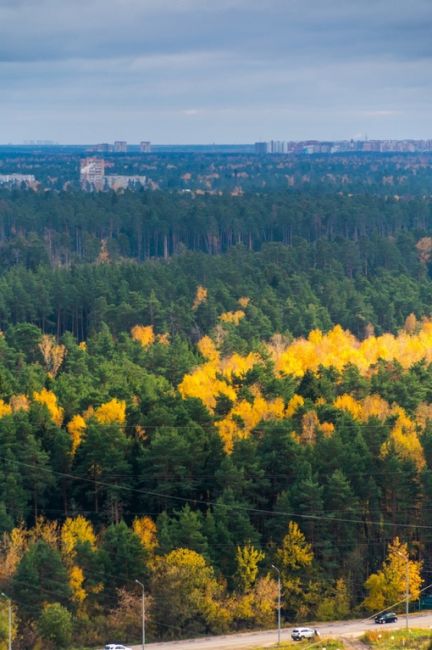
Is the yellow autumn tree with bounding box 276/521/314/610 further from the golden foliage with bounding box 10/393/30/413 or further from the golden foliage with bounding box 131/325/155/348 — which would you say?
the golden foliage with bounding box 131/325/155/348

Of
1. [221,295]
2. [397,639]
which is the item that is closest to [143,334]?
[221,295]

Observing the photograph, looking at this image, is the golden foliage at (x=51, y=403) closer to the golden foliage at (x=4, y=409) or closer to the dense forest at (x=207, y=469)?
the dense forest at (x=207, y=469)

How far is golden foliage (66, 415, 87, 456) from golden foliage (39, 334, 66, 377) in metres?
14.1

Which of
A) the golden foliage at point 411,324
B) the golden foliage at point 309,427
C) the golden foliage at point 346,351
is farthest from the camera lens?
the golden foliage at point 411,324

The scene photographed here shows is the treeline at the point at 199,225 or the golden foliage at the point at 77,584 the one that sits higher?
the treeline at the point at 199,225

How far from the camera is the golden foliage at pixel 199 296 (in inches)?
3147

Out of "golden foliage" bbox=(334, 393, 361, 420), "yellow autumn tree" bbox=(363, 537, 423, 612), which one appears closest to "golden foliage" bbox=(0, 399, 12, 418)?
"golden foliage" bbox=(334, 393, 361, 420)

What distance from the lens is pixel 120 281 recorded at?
84875 mm

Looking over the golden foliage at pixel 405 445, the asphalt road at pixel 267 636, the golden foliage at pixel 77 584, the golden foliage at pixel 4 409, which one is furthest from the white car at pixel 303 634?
the golden foliage at pixel 4 409

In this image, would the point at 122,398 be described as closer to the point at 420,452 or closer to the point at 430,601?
the point at 420,452

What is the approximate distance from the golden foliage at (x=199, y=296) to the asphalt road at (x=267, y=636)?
41.0 metres

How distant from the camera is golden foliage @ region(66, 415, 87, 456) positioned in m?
45.9

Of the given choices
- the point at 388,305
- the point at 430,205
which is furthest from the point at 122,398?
the point at 430,205

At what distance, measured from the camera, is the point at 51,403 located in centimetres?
5038
